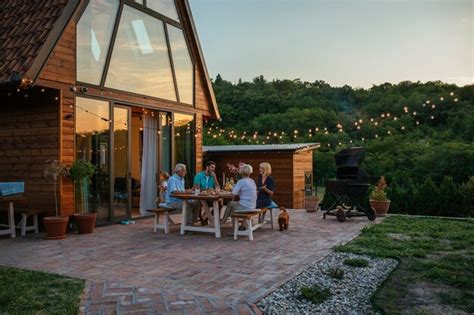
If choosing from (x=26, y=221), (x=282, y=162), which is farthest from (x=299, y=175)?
(x=26, y=221)

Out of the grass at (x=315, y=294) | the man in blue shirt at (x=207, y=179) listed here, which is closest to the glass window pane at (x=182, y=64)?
the man in blue shirt at (x=207, y=179)

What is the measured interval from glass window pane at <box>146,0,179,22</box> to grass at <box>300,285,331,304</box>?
7.93 metres

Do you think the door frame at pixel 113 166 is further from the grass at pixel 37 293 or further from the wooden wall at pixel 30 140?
the grass at pixel 37 293

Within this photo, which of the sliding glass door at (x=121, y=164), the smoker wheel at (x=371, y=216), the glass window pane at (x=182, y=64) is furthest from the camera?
the glass window pane at (x=182, y=64)

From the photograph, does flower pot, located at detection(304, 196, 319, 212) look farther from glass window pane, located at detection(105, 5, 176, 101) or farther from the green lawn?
glass window pane, located at detection(105, 5, 176, 101)

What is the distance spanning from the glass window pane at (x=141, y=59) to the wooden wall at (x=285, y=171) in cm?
375

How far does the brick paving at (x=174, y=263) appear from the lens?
3525mm

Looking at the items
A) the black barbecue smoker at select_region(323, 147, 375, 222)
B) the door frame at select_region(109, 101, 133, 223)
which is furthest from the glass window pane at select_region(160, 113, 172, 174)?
the black barbecue smoker at select_region(323, 147, 375, 222)

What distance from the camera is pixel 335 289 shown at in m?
3.91

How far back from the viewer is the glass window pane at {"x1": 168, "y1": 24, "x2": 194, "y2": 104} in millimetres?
10320

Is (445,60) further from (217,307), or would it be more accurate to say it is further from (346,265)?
(217,307)

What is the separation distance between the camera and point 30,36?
7.25 metres

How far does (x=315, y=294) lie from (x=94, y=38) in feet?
21.7

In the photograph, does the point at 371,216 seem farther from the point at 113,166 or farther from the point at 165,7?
the point at 165,7
